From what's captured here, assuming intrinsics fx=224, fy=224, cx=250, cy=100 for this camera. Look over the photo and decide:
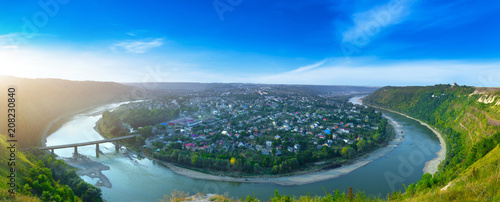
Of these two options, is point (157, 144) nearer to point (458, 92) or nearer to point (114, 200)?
point (114, 200)

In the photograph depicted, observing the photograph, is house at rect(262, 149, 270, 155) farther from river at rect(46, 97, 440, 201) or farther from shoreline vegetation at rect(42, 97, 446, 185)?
river at rect(46, 97, 440, 201)

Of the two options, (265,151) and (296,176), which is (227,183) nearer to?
(296,176)

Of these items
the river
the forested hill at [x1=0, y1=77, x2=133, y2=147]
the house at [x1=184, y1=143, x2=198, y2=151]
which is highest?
the forested hill at [x1=0, y1=77, x2=133, y2=147]

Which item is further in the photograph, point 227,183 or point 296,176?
point 296,176

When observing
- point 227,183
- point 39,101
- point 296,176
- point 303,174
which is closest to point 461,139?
point 303,174

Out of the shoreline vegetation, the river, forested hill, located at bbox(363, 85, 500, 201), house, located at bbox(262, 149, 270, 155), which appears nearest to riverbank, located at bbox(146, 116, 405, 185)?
the shoreline vegetation

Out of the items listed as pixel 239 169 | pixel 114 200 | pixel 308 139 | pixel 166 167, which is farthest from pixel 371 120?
pixel 114 200

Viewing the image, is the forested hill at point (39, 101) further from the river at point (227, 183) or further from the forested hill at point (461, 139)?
the forested hill at point (461, 139)
